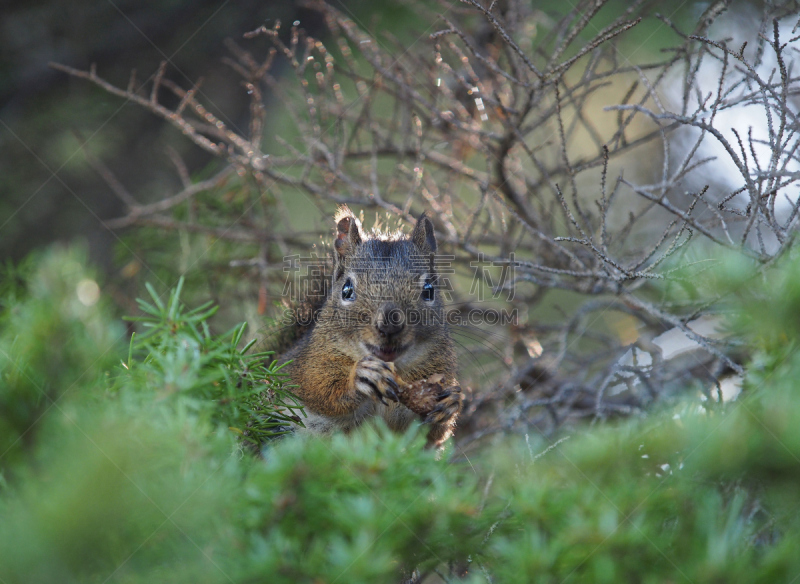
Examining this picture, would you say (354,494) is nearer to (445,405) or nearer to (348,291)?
(445,405)

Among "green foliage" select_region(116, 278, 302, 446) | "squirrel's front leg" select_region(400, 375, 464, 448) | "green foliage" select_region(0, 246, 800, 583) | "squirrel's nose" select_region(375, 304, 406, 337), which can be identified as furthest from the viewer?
"squirrel's nose" select_region(375, 304, 406, 337)

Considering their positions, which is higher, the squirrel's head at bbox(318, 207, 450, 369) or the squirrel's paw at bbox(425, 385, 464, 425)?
the squirrel's head at bbox(318, 207, 450, 369)

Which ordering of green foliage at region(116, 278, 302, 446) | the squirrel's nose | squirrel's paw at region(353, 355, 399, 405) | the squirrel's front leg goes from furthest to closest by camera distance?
the squirrel's nose, squirrel's paw at region(353, 355, 399, 405), the squirrel's front leg, green foliage at region(116, 278, 302, 446)

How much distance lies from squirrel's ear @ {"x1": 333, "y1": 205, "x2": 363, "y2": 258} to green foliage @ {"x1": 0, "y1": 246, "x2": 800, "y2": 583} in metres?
1.38

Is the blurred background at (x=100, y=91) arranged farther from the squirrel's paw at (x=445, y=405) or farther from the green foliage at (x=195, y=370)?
the green foliage at (x=195, y=370)

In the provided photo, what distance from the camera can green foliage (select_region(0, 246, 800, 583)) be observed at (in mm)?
558

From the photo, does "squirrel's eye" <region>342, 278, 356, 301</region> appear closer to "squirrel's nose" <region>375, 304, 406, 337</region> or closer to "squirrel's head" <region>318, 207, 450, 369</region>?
"squirrel's head" <region>318, 207, 450, 369</region>

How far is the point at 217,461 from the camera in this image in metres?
0.71

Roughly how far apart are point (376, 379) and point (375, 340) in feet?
0.52

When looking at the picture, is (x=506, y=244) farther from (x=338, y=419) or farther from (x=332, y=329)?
(x=338, y=419)

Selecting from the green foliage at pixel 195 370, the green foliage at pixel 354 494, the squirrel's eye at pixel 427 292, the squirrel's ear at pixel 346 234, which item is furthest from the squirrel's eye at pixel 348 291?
the green foliage at pixel 354 494

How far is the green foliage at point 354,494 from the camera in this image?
56cm

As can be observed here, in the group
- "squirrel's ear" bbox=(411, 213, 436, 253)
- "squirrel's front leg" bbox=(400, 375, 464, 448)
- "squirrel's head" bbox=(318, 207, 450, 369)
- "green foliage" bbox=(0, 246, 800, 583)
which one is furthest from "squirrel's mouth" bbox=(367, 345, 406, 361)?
"green foliage" bbox=(0, 246, 800, 583)

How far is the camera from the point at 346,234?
226 cm
